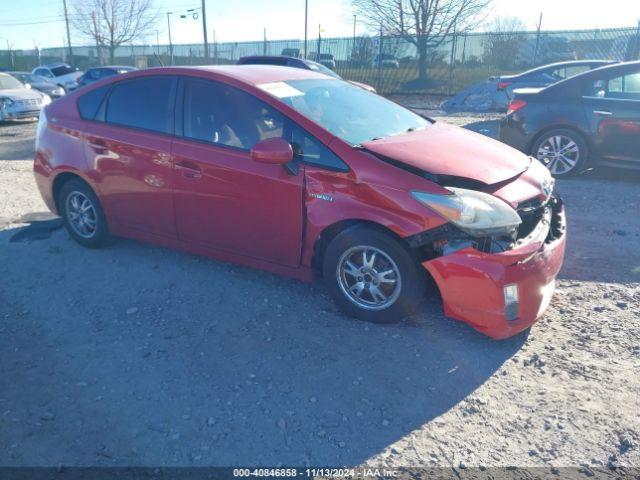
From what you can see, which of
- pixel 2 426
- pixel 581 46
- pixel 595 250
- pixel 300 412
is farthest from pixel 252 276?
pixel 581 46

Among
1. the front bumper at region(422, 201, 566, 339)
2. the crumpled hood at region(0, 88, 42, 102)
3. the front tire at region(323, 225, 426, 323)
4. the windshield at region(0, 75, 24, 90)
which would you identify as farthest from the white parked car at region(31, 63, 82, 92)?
the front bumper at region(422, 201, 566, 339)

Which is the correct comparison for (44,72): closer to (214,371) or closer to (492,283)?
(214,371)

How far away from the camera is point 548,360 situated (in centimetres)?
330

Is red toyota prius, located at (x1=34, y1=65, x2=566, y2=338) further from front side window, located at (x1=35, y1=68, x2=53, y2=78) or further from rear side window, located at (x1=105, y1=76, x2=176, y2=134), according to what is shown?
front side window, located at (x1=35, y1=68, x2=53, y2=78)

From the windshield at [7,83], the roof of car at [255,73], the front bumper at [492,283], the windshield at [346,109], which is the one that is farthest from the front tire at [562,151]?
the windshield at [7,83]

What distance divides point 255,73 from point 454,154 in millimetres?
1752

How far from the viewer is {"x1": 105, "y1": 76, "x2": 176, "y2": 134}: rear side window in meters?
4.40

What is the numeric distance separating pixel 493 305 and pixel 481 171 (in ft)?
3.01

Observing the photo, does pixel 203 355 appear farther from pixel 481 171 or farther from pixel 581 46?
pixel 581 46

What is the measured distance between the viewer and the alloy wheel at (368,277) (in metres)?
3.55

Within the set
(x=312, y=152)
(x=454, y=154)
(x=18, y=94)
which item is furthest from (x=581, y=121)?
(x=18, y=94)

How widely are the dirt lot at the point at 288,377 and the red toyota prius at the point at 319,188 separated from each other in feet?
0.98

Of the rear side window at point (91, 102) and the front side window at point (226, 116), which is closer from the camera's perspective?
the front side window at point (226, 116)

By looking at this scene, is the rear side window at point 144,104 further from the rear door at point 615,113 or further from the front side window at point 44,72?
the front side window at point 44,72
